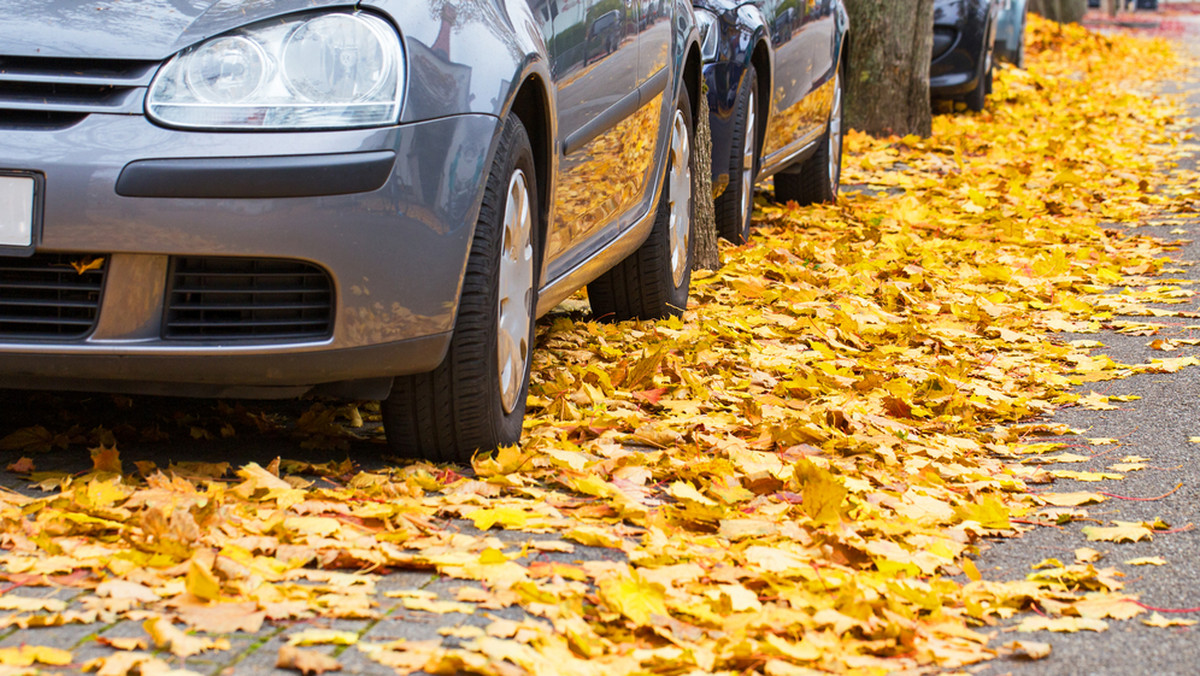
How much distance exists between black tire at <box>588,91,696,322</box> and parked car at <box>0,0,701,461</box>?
6.35ft

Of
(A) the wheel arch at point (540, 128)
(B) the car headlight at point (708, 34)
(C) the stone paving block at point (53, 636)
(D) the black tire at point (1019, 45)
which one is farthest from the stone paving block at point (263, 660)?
(D) the black tire at point (1019, 45)

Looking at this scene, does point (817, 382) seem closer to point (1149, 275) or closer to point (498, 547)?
point (498, 547)

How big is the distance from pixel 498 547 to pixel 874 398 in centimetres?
174

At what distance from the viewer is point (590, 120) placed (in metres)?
3.89

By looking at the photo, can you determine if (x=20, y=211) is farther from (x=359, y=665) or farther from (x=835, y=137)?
(x=835, y=137)

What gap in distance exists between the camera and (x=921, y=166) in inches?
380

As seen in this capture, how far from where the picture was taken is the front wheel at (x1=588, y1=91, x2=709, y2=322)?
5066mm

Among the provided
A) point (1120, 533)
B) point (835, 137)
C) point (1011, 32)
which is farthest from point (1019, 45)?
point (1120, 533)

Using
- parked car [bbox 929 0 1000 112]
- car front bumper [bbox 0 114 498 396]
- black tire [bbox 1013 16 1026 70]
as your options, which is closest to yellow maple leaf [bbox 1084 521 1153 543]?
car front bumper [bbox 0 114 498 396]

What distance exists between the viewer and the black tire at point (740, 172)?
628cm

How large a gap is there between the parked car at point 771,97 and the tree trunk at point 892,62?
265 centimetres

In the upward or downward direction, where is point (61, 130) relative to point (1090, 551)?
upward

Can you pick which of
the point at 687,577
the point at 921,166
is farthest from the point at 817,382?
the point at 921,166

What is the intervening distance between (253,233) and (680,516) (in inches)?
40.5
